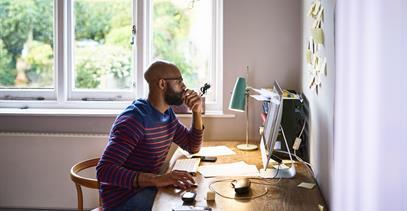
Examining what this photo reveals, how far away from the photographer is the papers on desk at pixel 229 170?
7.11 feet

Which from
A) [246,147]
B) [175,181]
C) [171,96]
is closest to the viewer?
[175,181]

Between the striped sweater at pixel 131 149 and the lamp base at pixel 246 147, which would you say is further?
the lamp base at pixel 246 147

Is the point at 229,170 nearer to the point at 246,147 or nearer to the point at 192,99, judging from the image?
the point at 192,99

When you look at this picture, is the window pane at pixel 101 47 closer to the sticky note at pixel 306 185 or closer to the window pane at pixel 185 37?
the window pane at pixel 185 37

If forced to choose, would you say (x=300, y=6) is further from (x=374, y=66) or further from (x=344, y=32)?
(x=374, y=66)

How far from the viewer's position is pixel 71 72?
3527 millimetres

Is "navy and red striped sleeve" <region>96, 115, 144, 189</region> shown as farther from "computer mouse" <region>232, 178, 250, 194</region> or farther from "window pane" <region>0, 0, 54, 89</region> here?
"window pane" <region>0, 0, 54, 89</region>

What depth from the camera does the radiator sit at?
3273mm

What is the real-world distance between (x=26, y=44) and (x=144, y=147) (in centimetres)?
195

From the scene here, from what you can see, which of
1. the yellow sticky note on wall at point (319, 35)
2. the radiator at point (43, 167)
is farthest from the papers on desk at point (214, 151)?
the yellow sticky note on wall at point (319, 35)

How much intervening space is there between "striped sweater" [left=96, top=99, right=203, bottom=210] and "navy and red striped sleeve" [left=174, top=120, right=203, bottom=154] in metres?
0.16

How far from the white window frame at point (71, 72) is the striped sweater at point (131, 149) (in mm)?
1120

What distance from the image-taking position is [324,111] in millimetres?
1852

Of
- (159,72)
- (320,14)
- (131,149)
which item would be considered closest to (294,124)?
(320,14)
